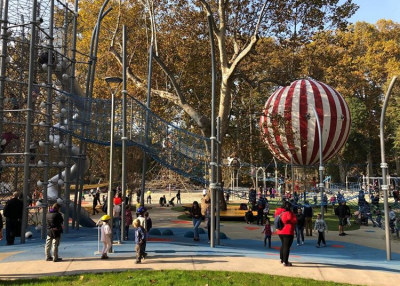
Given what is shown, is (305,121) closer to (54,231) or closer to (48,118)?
(48,118)

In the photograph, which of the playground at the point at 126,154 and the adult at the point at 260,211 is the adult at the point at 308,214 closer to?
the playground at the point at 126,154

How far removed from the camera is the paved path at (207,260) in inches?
364

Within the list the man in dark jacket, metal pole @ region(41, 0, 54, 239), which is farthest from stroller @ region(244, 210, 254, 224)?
the man in dark jacket

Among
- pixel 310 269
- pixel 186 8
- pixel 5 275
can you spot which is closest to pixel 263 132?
pixel 186 8

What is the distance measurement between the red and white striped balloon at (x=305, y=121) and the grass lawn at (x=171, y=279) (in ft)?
39.3

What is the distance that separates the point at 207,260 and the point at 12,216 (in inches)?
267

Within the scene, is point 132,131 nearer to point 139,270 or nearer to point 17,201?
point 17,201

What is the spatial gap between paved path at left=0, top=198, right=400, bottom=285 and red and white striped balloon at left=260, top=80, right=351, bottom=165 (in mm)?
7069

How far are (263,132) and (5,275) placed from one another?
52.2 feet

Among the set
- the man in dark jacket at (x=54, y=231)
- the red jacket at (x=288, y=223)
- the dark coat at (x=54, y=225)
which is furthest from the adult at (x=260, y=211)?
the dark coat at (x=54, y=225)

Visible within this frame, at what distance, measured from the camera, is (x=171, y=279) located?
8258 mm

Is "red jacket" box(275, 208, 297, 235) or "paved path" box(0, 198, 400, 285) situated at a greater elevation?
"red jacket" box(275, 208, 297, 235)

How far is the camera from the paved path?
923cm

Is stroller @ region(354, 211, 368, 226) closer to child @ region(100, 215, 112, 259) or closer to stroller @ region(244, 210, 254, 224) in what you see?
stroller @ region(244, 210, 254, 224)
